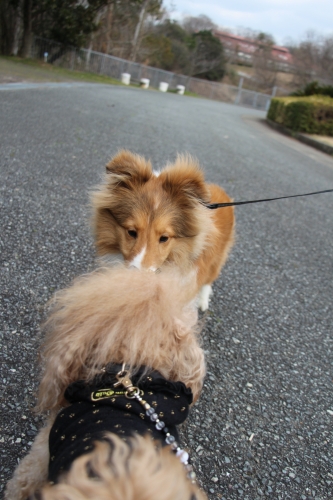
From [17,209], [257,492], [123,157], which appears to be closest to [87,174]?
[17,209]

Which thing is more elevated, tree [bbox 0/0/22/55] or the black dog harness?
tree [bbox 0/0/22/55]

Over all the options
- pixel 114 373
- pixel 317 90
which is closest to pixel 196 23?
pixel 317 90

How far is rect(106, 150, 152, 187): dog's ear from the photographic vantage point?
9.89 feet

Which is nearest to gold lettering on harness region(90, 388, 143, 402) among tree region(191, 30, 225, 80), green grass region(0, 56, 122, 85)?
green grass region(0, 56, 122, 85)

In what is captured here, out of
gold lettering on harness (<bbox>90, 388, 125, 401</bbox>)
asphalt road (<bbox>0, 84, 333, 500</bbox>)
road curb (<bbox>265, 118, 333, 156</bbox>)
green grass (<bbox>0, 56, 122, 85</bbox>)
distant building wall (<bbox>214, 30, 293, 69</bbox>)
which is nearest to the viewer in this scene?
gold lettering on harness (<bbox>90, 388, 125, 401</bbox>)

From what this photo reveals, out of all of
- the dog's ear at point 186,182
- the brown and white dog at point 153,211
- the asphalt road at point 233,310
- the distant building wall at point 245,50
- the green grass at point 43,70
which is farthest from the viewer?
the distant building wall at point 245,50

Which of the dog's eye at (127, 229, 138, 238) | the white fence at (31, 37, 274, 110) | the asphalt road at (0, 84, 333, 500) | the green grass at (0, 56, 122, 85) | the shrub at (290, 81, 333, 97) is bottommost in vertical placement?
the asphalt road at (0, 84, 333, 500)

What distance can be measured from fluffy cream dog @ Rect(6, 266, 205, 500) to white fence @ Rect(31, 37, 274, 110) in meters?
23.5

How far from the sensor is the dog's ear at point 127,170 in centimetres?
302

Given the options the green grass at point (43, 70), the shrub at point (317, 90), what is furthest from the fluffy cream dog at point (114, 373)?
the shrub at point (317, 90)

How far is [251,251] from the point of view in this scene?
5078 millimetres

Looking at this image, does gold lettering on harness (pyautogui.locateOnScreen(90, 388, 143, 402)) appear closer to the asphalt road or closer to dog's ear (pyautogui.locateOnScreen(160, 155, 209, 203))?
the asphalt road

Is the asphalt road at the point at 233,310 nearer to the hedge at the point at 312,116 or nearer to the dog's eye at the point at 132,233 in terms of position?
the dog's eye at the point at 132,233

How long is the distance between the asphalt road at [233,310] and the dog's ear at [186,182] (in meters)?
1.12
